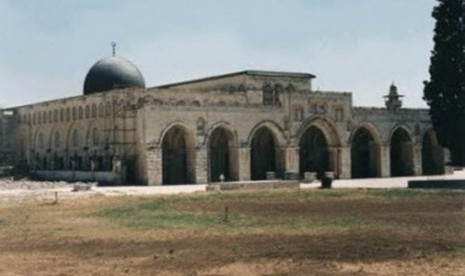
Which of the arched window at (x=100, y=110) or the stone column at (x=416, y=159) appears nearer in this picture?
the arched window at (x=100, y=110)

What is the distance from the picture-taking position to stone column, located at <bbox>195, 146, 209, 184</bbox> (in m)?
48.9

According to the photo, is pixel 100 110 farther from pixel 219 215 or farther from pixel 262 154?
pixel 219 215

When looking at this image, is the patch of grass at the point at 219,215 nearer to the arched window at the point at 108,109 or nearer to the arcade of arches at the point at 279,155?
the arcade of arches at the point at 279,155

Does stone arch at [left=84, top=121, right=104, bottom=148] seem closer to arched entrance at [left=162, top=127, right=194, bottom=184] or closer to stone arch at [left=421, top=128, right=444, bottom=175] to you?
arched entrance at [left=162, top=127, right=194, bottom=184]

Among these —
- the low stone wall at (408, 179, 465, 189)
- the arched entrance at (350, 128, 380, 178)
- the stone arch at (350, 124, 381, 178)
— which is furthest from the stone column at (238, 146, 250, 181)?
the low stone wall at (408, 179, 465, 189)

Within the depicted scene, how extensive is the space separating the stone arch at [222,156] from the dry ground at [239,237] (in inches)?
815

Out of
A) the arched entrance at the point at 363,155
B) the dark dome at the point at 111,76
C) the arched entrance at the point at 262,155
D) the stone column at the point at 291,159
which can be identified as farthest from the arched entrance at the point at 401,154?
the dark dome at the point at 111,76

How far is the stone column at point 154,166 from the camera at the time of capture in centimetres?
4669

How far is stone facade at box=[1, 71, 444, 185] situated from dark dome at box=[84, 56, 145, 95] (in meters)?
2.49

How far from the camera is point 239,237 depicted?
18.1 metres

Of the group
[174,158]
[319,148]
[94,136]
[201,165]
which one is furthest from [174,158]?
[319,148]

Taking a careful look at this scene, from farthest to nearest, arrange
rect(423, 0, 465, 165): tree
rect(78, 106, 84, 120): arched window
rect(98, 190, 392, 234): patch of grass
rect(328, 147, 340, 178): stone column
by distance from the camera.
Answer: rect(328, 147, 340, 178): stone column, rect(78, 106, 84, 120): arched window, rect(423, 0, 465, 165): tree, rect(98, 190, 392, 234): patch of grass

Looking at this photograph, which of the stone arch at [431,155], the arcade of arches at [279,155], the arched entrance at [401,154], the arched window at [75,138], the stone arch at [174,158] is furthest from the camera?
the stone arch at [431,155]

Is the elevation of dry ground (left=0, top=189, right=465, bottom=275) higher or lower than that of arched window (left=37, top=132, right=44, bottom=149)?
lower
